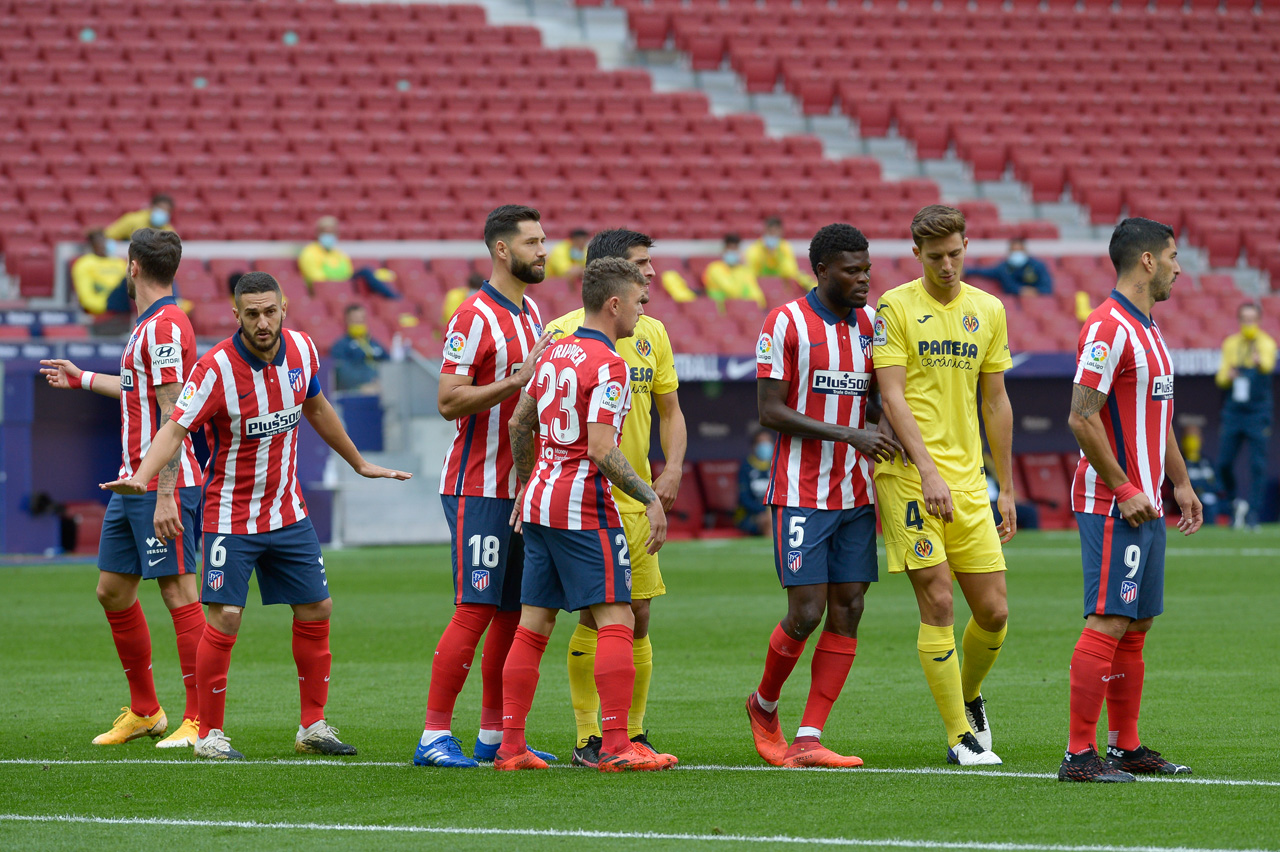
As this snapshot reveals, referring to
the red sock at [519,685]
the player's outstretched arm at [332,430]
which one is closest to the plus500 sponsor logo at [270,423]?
the player's outstretched arm at [332,430]

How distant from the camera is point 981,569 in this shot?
607 centimetres

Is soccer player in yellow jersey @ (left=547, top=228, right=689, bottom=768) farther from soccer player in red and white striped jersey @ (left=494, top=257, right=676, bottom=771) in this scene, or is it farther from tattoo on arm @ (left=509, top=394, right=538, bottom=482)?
tattoo on arm @ (left=509, top=394, right=538, bottom=482)

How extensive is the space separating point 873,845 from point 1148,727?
2.66 meters

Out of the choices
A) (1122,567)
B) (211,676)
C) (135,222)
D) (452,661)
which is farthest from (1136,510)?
(135,222)

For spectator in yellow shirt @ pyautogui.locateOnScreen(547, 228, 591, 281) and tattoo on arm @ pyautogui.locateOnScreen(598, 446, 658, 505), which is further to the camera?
spectator in yellow shirt @ pyautogui.locateOnScreen(547, 228, 591, 281)

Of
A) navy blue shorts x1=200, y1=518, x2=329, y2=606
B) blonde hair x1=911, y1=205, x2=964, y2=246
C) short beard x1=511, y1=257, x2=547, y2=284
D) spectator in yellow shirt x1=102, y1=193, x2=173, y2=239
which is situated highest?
spectator in yellow shirt x1=102, y1=193, x2=173, y2=239

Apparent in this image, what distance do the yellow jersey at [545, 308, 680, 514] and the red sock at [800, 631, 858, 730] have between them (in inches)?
36.5

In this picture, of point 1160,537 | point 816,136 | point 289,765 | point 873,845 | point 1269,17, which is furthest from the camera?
point 1269,17

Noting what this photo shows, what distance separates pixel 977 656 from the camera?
6.24 m

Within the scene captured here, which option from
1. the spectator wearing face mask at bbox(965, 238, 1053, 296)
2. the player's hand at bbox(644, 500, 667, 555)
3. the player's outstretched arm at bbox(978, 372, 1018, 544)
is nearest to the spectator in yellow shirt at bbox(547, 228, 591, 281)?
Answer: the spectator wearing face mask at bbox(965, 238, 1053, 296)

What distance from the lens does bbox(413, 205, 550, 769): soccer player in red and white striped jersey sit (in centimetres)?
602

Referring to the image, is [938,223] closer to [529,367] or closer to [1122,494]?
[1122,494]

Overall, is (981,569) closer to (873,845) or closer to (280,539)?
(873,845)

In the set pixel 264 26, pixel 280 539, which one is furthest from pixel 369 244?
pixel 280 539
